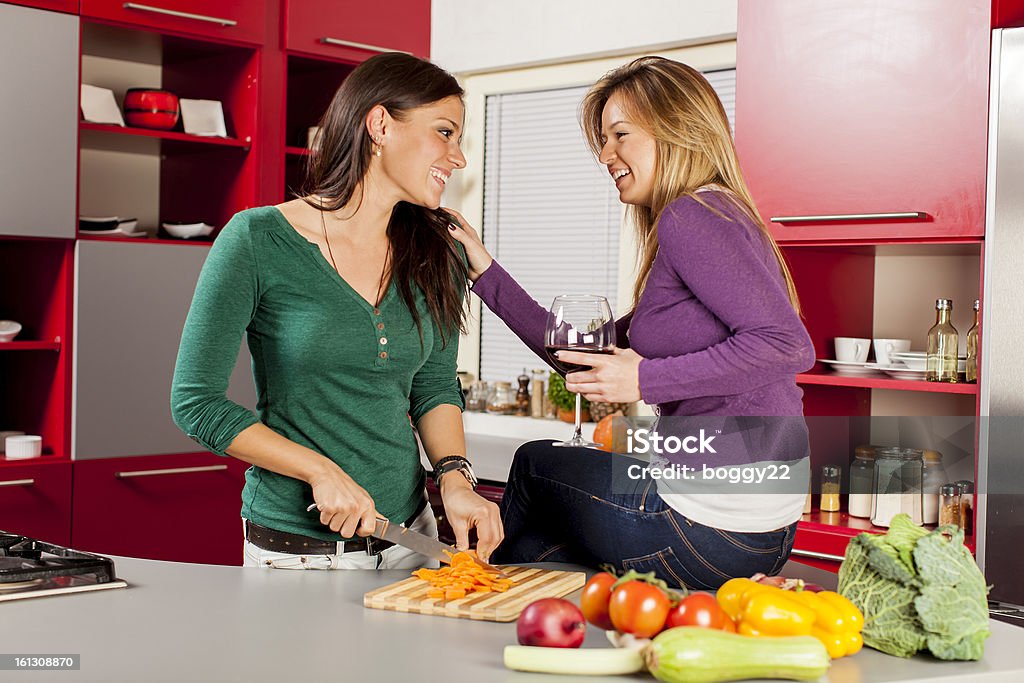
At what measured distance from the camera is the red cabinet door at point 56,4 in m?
3.11

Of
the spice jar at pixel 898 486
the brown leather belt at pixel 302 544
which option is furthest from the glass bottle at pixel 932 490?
the brown leather belt at pixel 302 544

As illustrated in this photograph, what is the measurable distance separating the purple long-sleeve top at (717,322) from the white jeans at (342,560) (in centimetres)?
48

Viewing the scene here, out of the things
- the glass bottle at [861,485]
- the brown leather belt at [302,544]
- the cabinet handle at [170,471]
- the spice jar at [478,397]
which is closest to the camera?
the brown leather belt at [302,544]

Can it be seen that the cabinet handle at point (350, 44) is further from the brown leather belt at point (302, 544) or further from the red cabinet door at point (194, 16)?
the brown leather belt at point (302, 544)

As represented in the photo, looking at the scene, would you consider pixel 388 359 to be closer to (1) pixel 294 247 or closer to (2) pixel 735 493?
(1) pixel 294 247

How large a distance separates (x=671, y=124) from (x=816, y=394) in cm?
158

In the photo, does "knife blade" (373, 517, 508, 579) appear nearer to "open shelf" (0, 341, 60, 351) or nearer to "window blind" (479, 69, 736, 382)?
"open shelf" (0, 341, 60, 351)

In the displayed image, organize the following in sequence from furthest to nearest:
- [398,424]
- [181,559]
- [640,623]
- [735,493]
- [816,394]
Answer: [181,559] → [816,394] → [398,424] → [735,493] → [640,623]

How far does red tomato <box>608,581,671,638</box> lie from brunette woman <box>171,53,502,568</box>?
0.50 meters

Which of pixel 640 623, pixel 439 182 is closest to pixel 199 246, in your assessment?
pixel 439 182

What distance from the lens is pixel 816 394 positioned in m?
3.08

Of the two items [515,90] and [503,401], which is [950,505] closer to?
[503,401]

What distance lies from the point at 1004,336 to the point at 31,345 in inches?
104

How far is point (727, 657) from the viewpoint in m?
1.12
